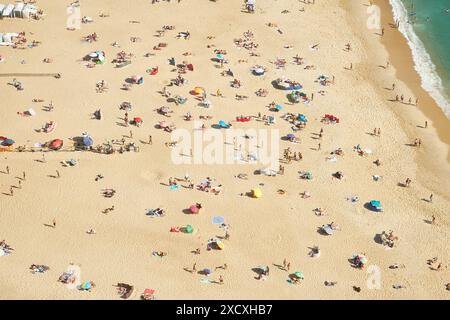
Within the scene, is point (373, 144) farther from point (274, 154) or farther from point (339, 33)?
point (339, 33)

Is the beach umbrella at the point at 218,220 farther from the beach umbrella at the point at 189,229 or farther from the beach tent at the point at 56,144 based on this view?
the beach tent at the point at 56,144

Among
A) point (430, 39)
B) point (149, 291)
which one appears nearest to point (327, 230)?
point (149, 291)

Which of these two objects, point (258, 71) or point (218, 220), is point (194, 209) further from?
point (258, 71)
